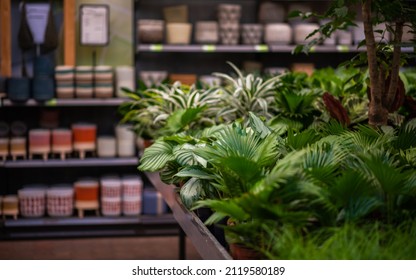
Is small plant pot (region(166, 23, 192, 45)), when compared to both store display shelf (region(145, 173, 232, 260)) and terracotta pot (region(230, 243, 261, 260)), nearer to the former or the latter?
store display shelf (region(145, 173, 232, 260))

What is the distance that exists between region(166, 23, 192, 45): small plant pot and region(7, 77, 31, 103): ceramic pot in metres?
1.11

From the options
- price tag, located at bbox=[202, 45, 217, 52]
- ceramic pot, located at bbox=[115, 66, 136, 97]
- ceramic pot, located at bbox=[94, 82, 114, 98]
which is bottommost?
ceramic pot, located at bbox=[94, 82, 114, 98]

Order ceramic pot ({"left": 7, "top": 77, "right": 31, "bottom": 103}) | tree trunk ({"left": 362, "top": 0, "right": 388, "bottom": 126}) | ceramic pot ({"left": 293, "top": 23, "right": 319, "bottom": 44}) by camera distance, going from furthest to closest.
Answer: ceramic pot ({"left": 293, "top": 23, "right": 319, "bottom": 44})
ceramic pot ({"left": 7, "top": 77, "right": 31, "bottom": 103})
tree trunk ({"left": 362, "top": 0, "right": 388, "bottom": 126})

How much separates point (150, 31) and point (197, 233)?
3401 mm

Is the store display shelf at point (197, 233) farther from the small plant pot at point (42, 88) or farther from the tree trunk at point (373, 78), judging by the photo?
the small plant pot at point (42, 88)

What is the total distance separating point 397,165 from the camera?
1716 mm

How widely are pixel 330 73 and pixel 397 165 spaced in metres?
2.18

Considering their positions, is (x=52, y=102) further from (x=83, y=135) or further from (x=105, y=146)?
(x=105, y=146)

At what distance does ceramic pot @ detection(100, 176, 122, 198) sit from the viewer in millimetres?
5020

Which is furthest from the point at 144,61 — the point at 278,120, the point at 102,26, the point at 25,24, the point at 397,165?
the point at 397,165

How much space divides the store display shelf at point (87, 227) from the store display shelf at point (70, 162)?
401mm

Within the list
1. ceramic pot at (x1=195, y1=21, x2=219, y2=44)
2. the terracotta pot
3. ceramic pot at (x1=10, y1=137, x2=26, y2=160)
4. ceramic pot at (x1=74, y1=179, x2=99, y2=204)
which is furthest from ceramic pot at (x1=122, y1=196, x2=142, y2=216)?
the terracotta pot

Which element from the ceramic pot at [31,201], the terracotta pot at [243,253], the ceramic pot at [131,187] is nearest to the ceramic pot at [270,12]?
the ceramic pot at [131,187]
